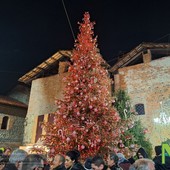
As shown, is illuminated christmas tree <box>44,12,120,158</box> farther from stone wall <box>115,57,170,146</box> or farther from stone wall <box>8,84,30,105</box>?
stone wall <box>8,84,30,105</box>

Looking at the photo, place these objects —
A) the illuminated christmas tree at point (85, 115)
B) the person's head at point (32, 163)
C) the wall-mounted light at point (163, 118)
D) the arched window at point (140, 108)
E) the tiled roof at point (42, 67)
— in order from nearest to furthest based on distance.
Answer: the person's head at point (32, 163) → the illuminated christmas tree at point (85, 115) → the wall-mounted light at point (163, 118) → the arched window at point (140, 108) → the tiled roof at point (42, 67)

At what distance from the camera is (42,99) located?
14.2 m

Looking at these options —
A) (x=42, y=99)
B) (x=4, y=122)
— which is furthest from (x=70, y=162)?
(x=4, y=122)

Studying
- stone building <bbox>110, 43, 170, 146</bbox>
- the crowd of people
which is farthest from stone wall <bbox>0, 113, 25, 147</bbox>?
the crowd of people

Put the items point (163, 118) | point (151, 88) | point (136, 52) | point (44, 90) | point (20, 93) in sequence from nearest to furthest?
1. point (163, 118)
2. point (151, 88)
3. point (136, 52)
4. point (44, 90)
5. point (20, 93)

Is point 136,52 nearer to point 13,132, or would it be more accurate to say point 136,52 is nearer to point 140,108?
point 140,108

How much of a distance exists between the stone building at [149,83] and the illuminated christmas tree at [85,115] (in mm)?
4329

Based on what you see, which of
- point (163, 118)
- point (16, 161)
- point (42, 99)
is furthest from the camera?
point (42, 99)

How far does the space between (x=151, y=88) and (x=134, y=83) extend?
3.85ft

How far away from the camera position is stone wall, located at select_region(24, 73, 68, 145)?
44.3 ft

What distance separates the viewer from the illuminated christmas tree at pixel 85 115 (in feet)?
20.9

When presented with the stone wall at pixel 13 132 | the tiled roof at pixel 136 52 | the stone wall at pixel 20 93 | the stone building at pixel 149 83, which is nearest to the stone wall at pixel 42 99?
the stone wall at pixel 13 132

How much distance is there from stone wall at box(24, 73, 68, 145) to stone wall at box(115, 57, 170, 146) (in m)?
4.50

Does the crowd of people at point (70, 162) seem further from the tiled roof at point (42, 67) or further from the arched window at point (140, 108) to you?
the tiled roof at point (42, 67)
